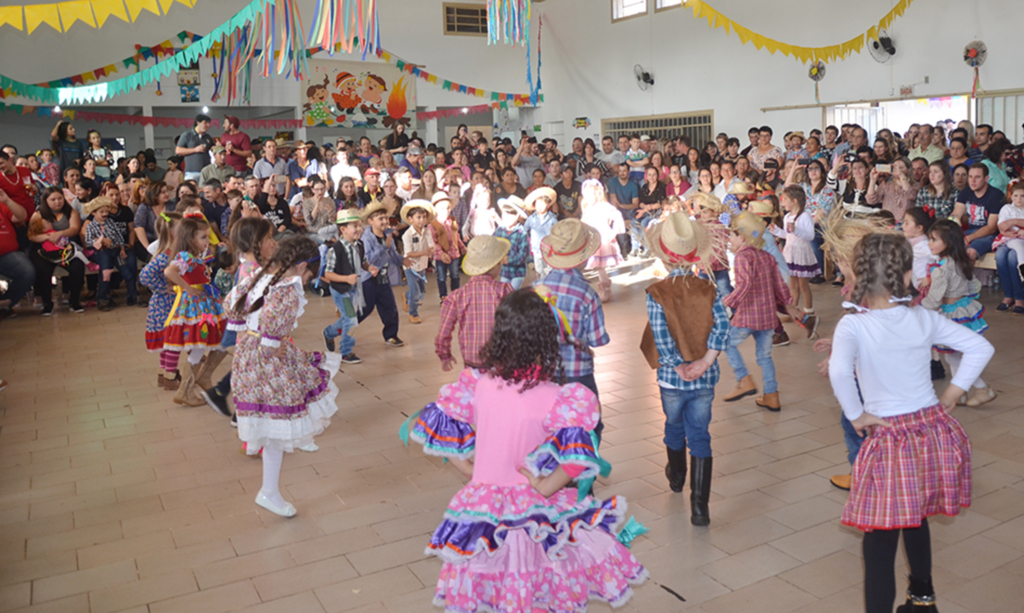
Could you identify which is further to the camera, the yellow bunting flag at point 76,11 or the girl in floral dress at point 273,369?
the yellow bunting flag at point 76,11

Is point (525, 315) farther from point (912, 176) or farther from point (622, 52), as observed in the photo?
point (622, 52)

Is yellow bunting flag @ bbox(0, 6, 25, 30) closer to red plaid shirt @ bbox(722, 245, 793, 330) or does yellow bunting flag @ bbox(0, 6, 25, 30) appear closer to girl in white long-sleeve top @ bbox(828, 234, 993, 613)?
red plaid shirt @ bbox(722, 245, 793, 330)

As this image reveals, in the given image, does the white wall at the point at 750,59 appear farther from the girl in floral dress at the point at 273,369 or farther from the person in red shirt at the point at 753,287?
the girl in floral dress at the point at 273,369

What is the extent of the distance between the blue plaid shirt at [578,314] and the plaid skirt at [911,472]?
51.2 inches

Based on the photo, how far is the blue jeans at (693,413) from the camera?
353 cm

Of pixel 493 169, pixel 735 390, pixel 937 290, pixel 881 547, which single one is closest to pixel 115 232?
pixel 493 169

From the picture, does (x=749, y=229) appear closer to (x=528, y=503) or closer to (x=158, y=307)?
(x=528, y=503)

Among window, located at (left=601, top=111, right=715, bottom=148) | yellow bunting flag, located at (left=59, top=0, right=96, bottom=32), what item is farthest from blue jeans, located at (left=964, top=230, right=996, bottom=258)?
yellow bunting flag, located at (left=59, top=0, right=96, bottom=32)

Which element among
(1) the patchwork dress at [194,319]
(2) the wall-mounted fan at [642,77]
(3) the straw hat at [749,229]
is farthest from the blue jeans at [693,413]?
(2) the wall-mounted fan at [642,77]

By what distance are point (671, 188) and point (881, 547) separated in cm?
947

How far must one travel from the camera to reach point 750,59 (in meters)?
14.8

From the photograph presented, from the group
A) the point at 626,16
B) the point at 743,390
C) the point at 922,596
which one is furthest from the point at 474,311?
the point at 626,16

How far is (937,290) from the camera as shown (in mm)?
4820

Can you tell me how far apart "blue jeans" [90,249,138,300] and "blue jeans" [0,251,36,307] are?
89 cm
